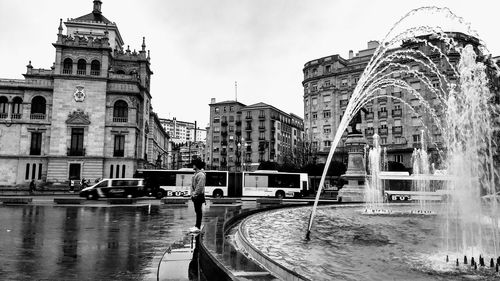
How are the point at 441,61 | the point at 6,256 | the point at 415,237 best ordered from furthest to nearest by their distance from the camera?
1. the point at 441,61
2. the point at 415,237
3. the point at 6,256

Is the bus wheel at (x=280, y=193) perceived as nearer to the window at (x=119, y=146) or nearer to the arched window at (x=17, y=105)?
the window at (x=119, y=146)

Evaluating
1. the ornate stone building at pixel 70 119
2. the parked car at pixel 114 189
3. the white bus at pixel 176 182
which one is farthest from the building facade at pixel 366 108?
the parked car at pixel 114 189

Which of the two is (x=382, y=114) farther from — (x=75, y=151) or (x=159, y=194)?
(x=75, y=151)

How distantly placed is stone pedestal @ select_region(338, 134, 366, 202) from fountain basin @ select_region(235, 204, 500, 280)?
46.1ft

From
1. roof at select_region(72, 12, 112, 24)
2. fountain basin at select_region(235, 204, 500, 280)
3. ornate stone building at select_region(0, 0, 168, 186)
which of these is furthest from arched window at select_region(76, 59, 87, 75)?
fountain basin at select_region(235, 204, 500, 280)

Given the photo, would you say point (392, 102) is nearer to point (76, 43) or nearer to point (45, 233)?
point (76, 43)

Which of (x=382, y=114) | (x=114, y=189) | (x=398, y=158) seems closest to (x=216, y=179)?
(x=114, y=189)

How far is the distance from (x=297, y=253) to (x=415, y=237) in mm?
4360

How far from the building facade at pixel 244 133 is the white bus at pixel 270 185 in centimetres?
5833

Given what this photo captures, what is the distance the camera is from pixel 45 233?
1012 centimetres

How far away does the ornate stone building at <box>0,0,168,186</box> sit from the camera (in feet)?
147

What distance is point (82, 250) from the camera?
25.0 ft

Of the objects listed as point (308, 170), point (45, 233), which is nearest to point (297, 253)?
point (45, 233)

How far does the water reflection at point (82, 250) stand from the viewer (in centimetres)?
570
